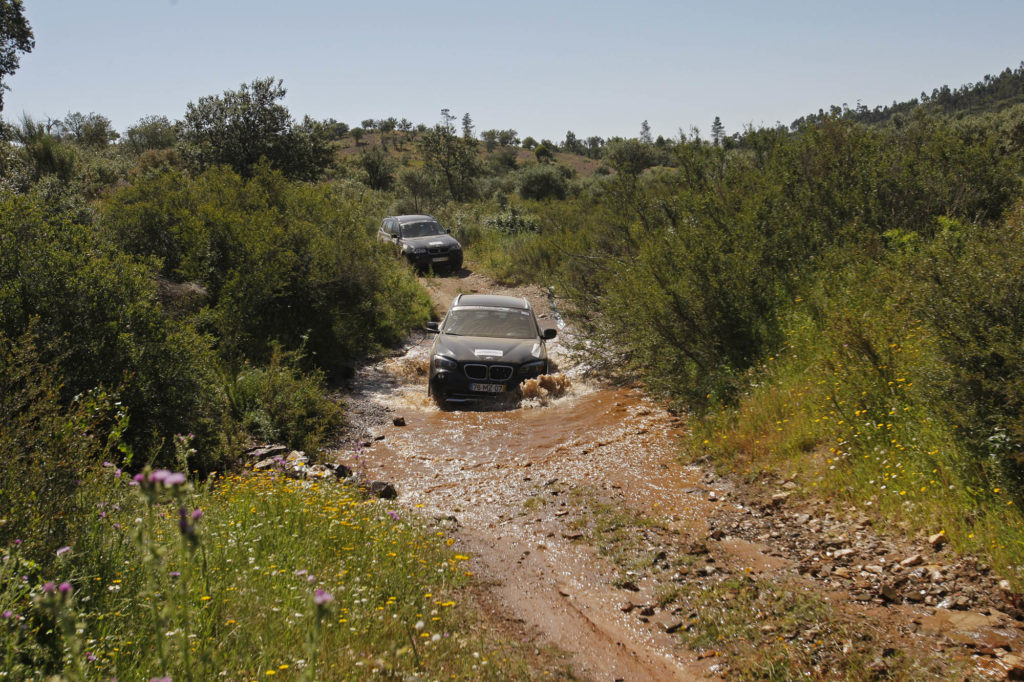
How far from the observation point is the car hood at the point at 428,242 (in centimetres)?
2334

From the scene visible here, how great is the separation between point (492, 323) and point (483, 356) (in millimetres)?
1278

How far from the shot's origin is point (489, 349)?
35.4ft

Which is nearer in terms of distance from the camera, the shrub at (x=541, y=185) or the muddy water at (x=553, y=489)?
the muddy water at (x=553, y=489)

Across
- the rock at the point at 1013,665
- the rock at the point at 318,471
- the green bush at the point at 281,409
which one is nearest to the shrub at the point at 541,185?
the green bush at the point at 281,409

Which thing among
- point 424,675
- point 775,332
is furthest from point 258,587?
point 775,332

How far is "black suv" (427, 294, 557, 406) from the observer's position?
10570 millimetres

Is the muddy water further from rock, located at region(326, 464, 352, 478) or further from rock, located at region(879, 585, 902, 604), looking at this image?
rock, located at region(879, 585, 902, 604)

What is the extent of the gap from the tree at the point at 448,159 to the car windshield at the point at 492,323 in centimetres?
3354

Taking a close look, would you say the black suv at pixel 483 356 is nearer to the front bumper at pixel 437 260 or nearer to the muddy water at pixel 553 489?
the muddy water at pixel 553 489

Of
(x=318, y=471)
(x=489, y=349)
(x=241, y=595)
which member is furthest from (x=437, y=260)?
(x=241, y=595)

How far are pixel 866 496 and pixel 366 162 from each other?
4524cm

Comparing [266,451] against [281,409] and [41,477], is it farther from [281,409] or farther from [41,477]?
[41,477]

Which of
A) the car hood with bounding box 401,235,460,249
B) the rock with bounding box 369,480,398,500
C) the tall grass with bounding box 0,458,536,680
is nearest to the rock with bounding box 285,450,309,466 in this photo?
the rock with bounding box 369,480,398,500

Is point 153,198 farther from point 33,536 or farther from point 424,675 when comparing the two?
point 424,675
